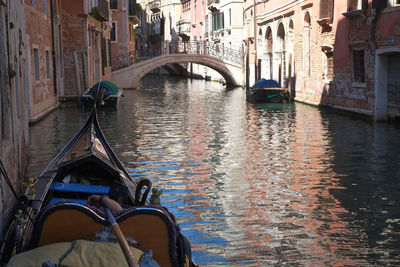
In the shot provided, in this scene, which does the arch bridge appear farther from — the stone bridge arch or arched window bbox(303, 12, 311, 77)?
arched window bbox(303, 12, 311, 77)

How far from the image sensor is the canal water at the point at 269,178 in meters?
5.45

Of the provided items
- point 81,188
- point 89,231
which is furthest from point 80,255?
point 81,188

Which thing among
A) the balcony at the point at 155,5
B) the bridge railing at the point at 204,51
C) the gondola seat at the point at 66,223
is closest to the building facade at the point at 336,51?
the bridge railing at the point at 204,51

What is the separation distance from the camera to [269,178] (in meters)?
8.32

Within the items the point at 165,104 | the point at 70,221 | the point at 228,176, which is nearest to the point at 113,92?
the point at 165,104

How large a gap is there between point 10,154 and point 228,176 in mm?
3131

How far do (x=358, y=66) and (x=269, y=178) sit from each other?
8.96 m

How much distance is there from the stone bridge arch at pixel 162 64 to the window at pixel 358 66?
1521cm

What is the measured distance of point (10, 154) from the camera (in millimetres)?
6262

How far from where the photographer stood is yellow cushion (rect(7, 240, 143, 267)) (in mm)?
3393

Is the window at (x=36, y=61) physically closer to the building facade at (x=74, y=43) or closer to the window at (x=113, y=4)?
the building facade at (x=74, y=43)

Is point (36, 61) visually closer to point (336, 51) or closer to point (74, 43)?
point (74, 43)

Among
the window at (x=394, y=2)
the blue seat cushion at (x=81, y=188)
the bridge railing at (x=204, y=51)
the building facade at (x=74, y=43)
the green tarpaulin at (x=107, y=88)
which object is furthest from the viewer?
the bridge railing at (x=204, y=51)

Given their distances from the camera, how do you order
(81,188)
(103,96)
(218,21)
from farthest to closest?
(218,21)
(103,96)
(81,188)
